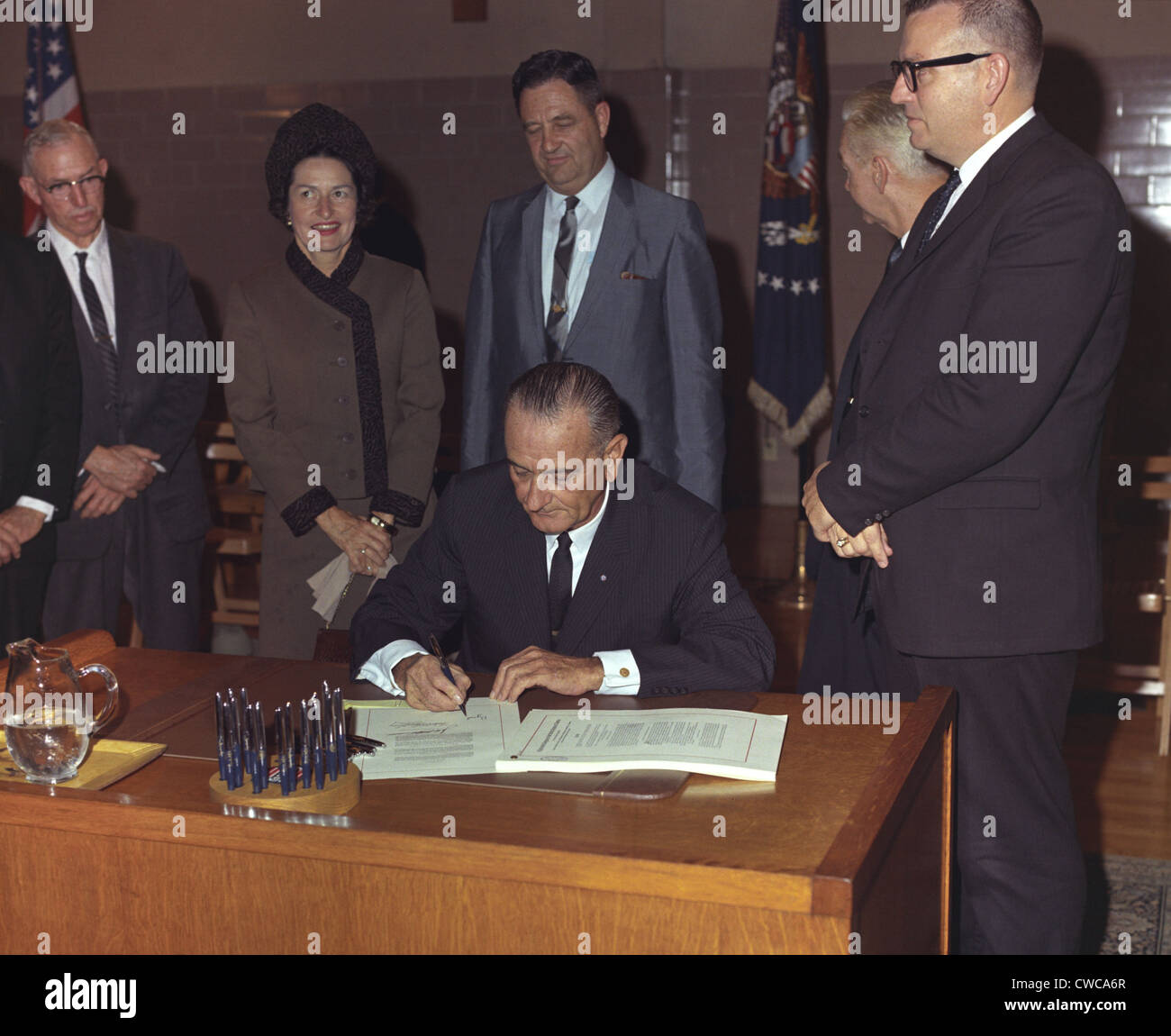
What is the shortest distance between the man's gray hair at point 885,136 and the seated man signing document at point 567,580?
2.61ft

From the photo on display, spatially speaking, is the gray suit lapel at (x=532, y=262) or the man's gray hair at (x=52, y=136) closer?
the gray suit lapel at (x=532, y=262)

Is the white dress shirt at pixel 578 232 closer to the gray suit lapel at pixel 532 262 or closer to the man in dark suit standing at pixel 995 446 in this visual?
the gray suit lapel at pixel 532 262

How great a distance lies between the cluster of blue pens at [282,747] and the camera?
4.90 feet

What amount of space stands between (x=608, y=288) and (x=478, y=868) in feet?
A: 5.64

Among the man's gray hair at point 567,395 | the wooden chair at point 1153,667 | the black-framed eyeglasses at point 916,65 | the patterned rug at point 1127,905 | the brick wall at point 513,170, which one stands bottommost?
the patterned rug at point 1127,905

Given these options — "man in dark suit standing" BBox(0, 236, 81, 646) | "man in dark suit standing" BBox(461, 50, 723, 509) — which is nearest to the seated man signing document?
"man in dark suit standing" BBox(461, 50, 723, 509)

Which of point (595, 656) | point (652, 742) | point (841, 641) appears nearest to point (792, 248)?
point (841, 641)

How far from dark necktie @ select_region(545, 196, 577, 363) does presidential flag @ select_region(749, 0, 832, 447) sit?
3073 millimetres

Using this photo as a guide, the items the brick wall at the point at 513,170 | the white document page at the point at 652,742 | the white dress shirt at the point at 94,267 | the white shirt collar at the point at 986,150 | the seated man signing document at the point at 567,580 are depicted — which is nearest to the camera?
the white document page at the point at 652,742

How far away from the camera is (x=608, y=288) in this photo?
2836 millimetres

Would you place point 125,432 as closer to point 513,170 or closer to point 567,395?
point 567,395

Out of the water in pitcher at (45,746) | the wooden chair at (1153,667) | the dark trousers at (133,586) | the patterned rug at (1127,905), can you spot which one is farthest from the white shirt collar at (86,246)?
the wooden chair at (1153,667)

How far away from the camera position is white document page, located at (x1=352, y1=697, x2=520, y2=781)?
1.60 meters

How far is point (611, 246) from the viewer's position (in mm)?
2844
